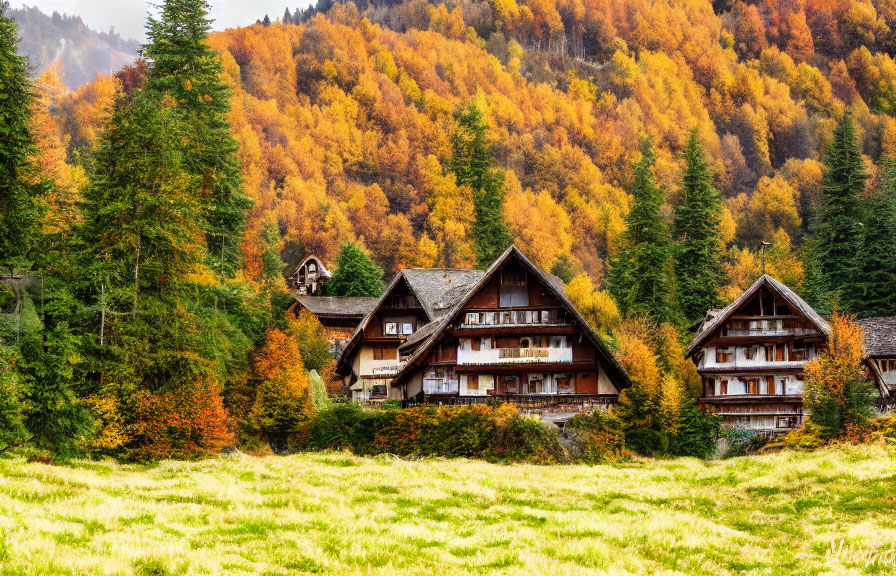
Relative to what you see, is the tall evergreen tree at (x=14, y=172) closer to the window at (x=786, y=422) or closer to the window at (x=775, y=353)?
the window at (x=775, y=353)

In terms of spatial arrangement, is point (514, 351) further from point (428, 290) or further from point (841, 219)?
point (841, 219)

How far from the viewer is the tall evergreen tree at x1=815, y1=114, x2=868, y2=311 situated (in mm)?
94562

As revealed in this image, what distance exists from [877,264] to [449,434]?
58347 mm

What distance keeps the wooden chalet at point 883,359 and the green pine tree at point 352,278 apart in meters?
56.6

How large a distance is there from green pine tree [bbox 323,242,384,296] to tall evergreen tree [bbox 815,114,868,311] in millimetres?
49680

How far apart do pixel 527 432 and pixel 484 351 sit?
496 inches

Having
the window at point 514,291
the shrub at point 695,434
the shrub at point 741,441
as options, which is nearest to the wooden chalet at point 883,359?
the shrub at point 741,441

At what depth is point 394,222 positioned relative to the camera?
Result: 164000 millimetres

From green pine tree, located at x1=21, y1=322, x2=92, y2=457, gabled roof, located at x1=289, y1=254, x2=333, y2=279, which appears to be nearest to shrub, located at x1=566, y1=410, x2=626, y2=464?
green pine tree, located at x1=21, y1=322, x2=92, y2=457

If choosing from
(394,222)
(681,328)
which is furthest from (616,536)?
(394,222)

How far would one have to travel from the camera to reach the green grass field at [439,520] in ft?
70.1

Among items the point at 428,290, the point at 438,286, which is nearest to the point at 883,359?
the point at 438,286

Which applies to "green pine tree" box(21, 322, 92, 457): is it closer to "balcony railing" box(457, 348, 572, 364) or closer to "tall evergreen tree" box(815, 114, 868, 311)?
"balcony railing" box(457, 348, 572, 364)

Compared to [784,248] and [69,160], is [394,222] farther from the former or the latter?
[784,248]
